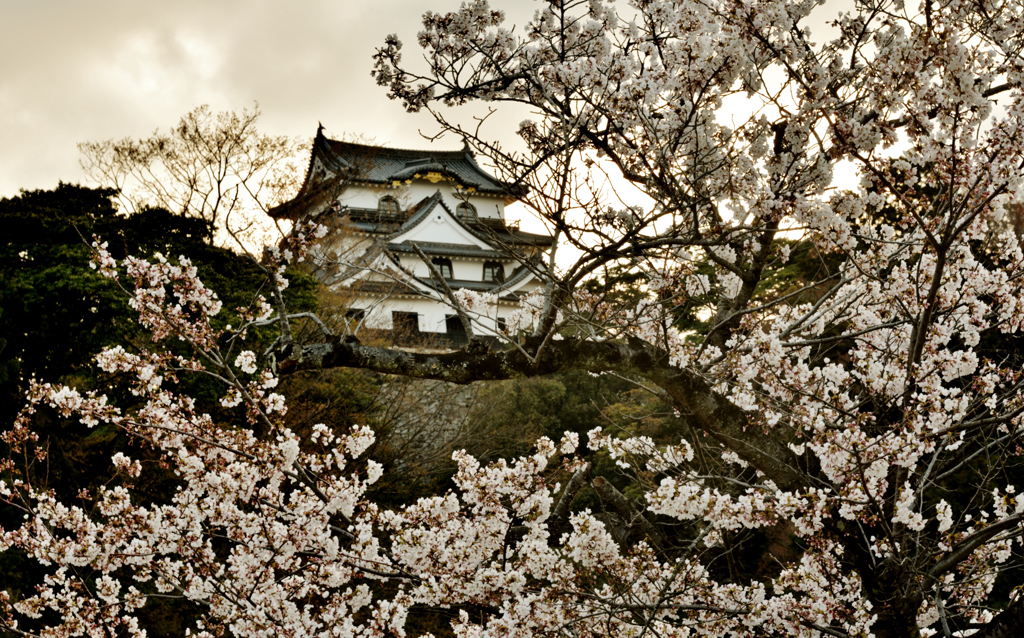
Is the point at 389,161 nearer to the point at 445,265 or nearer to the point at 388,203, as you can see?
the point at 388,203

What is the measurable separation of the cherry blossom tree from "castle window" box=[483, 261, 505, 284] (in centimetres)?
1784

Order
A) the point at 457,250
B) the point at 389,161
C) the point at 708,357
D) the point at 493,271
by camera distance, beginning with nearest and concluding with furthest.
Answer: the point at 708,357, the point at 457,250, the point at 493,271, the point at 389,161

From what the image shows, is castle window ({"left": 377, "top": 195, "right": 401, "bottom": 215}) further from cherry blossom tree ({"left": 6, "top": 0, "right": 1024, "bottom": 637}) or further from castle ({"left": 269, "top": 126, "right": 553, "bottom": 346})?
cherry blossom tree ({"left": 6, "top": 0, "right": 1024, "bottom": 637})

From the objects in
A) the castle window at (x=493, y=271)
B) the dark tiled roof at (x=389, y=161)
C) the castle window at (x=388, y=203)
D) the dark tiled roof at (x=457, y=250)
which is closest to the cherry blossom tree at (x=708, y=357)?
the dark tiled roof at (x=457, y=250)

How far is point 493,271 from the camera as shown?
76.9 feet

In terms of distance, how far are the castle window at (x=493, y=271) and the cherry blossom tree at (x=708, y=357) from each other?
17.8 meters

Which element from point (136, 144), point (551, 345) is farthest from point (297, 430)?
point (136, 144)

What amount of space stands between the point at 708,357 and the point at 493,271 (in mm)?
19738

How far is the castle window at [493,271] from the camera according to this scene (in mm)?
22506

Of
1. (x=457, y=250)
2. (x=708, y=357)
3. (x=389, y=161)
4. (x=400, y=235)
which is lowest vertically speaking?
(x=708, y=357)

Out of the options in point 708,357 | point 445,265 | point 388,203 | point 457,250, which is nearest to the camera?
point 708,357

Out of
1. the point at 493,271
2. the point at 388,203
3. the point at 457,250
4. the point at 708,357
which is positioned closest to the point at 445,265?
the point at 457,250

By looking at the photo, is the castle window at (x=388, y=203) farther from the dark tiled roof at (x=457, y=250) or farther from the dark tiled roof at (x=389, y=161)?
the dark tiled roof at (x=457, y=250)

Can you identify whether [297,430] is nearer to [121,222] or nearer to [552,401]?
[121,222]
